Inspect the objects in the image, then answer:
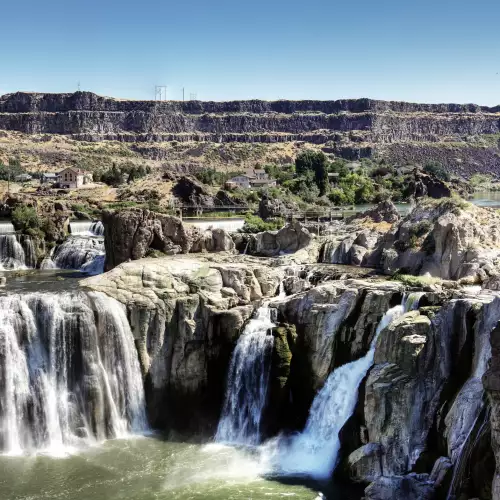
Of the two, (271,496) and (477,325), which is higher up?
(477,325)

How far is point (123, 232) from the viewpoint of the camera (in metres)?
41.1

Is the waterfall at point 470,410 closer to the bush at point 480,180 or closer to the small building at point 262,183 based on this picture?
the small building at point 262,183

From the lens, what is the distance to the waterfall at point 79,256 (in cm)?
4709

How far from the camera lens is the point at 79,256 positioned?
48.9m

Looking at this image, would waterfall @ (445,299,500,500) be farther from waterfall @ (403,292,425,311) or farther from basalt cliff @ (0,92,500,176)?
basalt cliff @ (0,92,500,176)

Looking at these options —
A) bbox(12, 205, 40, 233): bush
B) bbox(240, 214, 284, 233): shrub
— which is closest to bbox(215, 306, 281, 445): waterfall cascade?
bbox(240, 214, 284, 233): shrub

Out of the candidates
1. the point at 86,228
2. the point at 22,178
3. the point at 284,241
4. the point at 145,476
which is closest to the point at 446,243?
the point at 284,241

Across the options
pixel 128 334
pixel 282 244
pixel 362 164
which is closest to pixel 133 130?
pixel 362 164

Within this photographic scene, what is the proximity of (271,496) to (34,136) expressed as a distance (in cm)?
15748

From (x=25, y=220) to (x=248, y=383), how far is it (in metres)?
30.3

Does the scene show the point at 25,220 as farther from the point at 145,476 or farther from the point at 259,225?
the point at 145,476

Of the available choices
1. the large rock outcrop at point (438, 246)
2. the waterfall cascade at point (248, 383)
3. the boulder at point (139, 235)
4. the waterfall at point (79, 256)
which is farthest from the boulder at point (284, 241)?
the waterfall cascade at point (248, 383)

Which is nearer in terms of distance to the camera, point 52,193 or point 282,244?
point 282,244

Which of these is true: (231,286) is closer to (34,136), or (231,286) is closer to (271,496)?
(271,496)
